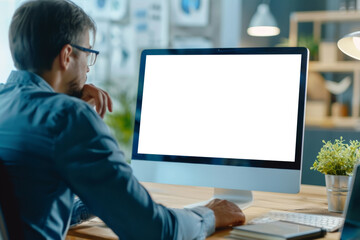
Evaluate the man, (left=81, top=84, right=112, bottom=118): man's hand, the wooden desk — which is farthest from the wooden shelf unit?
the man

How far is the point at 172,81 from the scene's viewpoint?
1.36 m

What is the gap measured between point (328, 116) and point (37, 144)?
4747 mm

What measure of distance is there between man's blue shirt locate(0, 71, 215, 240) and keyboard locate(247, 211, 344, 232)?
307mm

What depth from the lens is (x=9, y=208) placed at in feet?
2.88

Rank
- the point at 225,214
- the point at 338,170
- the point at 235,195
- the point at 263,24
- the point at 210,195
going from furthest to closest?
the point at 263,24, the point at 210,195, the point at 235,195, the point at 338,170, the point at 225,214

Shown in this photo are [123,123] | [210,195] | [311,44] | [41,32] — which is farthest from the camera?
[311,44]

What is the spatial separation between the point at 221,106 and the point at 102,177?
580 mm

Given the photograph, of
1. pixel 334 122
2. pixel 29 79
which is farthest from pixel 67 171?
pixel 334 122

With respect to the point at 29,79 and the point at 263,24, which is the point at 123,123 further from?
the point at 29,79

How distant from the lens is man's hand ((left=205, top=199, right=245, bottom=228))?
1068mm

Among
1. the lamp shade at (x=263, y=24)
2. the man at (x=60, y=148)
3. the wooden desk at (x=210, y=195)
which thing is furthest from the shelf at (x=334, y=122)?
the man at (x=60, y=148)

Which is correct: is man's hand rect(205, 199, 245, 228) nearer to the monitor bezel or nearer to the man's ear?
the monitor bezel

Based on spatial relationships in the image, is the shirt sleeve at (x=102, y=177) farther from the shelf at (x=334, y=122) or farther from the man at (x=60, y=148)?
the shelf at (x=334, y=122)

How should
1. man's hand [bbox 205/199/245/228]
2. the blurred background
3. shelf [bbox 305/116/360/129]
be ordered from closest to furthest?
man's hand [bbox 205/199/245/228], the blurred background, shelf [bbox 305/116/360/129]
